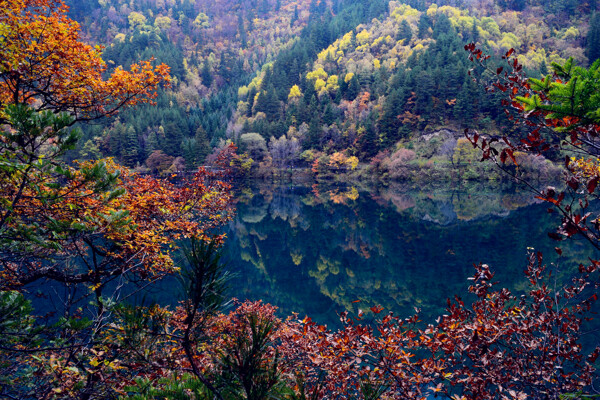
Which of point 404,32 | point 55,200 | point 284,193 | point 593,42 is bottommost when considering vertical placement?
point 55,200

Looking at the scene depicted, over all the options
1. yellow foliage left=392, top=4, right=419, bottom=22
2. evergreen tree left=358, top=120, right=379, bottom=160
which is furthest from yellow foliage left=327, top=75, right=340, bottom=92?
yellow foliage left=392, top=4, right=419, bottom=22

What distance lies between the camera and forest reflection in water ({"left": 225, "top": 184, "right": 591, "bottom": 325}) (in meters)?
14.7

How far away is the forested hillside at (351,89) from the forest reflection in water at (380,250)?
28740 millimetres

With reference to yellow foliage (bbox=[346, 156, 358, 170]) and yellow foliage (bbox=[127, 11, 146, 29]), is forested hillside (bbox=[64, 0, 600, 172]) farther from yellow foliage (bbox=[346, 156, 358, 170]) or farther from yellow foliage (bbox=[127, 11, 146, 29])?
yellow foliage (bbox=[127, 11, 146, 29])

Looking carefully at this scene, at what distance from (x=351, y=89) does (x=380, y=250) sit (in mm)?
76213

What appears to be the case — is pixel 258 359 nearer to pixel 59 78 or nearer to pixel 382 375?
pixel 382 375

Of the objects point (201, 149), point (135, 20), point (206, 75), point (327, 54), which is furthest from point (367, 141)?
point (135, 20)

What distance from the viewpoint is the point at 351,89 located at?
289 ft

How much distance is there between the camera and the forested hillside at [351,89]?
67.2 metres

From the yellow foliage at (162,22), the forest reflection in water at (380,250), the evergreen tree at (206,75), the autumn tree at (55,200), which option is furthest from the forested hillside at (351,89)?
the autumn tree at (55,200)

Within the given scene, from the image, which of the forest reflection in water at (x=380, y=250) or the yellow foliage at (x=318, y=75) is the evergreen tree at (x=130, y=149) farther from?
the yellow foliage at (x=318, y=75)

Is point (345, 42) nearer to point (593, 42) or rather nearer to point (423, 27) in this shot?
point (423, 27)

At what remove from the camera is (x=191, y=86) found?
126m

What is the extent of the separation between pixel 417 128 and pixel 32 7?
232ft
